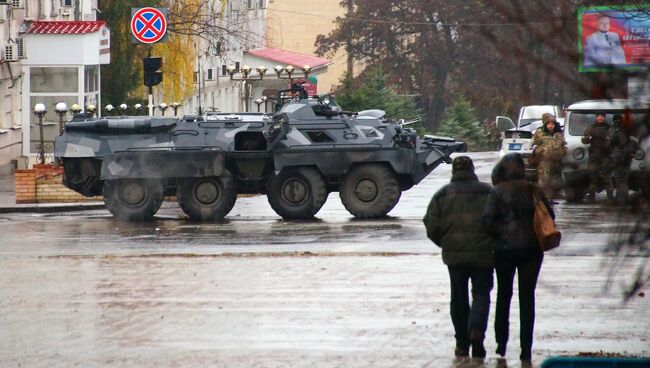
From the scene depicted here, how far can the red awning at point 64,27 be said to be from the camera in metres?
35.9

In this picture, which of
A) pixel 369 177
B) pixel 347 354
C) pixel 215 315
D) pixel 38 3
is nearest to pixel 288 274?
pixel 215 315

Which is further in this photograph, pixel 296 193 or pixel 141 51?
pixel 141 51

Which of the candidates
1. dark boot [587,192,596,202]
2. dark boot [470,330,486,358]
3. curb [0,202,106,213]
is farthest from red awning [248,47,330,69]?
dark boot [587,192,596,202]

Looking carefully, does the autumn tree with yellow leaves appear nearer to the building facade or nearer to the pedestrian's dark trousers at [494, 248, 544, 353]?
the building facade

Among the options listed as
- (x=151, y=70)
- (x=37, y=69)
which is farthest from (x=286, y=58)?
(x=151, y=70)

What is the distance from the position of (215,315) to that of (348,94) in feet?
105

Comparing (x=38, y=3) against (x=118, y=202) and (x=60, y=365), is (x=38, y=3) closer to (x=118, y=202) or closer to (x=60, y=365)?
(x=118, y=202)

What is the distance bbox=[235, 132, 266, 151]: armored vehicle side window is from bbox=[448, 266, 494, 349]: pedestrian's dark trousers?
13.0m

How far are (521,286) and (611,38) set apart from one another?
518 centimetres

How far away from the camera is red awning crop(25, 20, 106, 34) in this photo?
118ft

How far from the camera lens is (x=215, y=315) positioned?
1261cm

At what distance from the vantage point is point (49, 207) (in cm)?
2619

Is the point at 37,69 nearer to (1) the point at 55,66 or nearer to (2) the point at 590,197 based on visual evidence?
(1) the point at 55,66

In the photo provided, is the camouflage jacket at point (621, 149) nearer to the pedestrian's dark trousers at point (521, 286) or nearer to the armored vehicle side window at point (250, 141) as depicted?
the pedestrian's dark trousers at point (521, 286)
